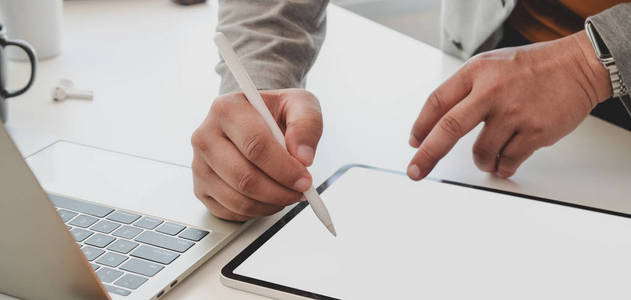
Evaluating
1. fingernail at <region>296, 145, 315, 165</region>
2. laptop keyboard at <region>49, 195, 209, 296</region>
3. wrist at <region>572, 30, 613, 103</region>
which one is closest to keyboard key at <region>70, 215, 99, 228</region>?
laptop keyboard at <region>49, 195, 209, 296</region>

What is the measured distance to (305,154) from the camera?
56 cm

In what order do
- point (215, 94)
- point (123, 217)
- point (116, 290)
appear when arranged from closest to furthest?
point (116, 290) → point (123, 217) → point (215, 94)

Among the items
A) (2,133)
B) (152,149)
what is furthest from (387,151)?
(2,133)

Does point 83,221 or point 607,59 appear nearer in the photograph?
point 83,221

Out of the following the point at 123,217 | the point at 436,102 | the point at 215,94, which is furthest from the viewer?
the point at 215,94

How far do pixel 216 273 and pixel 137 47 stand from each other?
0.75 m

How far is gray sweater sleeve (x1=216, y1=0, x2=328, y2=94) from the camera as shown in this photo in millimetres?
727

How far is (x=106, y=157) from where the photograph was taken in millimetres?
733

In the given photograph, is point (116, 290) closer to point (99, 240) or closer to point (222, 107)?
point (99, 240)

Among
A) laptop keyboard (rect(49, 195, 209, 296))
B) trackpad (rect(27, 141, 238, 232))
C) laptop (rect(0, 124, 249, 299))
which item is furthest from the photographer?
trackpad (rect(27, 141, 238, 232))

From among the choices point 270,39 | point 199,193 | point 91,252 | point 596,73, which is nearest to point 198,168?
point 199,193

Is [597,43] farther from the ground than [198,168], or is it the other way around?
[597,43]

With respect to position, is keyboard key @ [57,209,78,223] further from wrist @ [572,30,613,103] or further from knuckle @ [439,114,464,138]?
wrist @ [572,30,613,103]

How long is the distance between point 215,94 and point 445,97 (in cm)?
41
